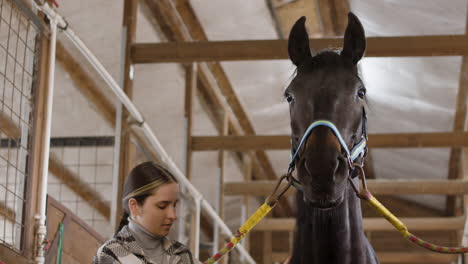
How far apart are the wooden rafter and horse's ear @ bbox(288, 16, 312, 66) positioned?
16.1 feet

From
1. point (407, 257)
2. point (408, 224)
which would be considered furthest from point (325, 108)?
point (407, 257)

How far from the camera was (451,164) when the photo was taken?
13047 millimetres

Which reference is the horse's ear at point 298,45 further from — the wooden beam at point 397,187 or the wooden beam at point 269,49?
the wooden beam at point 397,187

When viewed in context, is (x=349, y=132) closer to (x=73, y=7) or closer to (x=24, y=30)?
(x=24, y=30)

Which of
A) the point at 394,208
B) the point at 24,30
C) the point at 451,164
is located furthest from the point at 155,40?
the point at 394,208

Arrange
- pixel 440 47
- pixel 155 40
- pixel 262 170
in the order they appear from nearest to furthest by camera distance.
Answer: pixel 440 47
pixel 155 40
pixel 262 170

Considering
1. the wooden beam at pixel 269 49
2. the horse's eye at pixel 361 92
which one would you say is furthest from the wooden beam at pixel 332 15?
the horse's eye at pixel 361 92

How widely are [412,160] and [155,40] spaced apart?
679cm

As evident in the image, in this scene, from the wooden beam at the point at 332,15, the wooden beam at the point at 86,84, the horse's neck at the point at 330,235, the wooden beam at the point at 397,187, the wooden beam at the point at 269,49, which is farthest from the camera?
the wooden beam at the point at 397,187

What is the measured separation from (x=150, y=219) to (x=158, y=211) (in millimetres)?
32

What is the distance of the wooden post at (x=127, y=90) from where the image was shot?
5609 millimetres

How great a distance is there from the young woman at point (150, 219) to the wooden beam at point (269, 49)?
4104mm

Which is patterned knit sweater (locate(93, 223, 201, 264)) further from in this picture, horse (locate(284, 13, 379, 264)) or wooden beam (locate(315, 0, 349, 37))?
wooden beam (locate(315, 0, 349, 37))

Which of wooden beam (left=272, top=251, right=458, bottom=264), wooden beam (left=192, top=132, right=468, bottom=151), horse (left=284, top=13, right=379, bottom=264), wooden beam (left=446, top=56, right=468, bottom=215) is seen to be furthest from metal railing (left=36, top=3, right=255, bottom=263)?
wooden beam (left=272, top=251, right=458, bottom=264)
